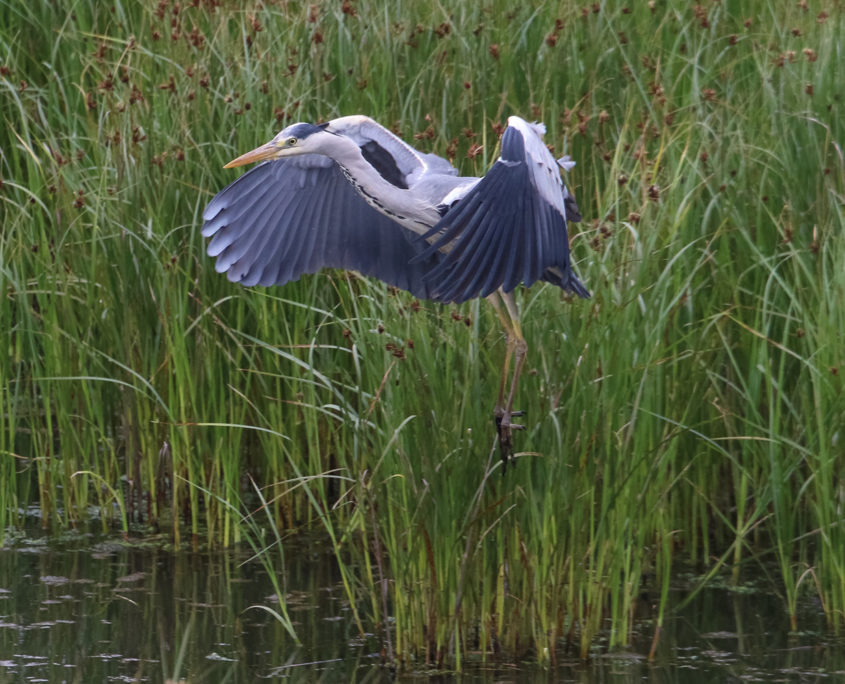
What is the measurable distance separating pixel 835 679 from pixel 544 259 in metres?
1.31

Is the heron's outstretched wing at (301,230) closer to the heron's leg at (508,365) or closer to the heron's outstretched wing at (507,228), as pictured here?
the heron's leg at (508,365)

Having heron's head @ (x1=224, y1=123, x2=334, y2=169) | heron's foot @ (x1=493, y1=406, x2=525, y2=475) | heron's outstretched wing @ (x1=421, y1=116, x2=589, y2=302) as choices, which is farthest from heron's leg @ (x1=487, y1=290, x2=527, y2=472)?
heron's head @ (x1=224, y1=123, x2=334, y2=169)

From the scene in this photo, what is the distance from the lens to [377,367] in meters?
3.54

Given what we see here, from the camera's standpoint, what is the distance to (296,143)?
11.2ft


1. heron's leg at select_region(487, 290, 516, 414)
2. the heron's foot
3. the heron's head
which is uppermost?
the heron's head

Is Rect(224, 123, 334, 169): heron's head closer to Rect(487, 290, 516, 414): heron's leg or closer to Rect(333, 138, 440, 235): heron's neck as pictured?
Rect(333, 138, 440, 235): heron's neck

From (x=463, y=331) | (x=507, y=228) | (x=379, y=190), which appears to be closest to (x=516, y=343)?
(x=463, y=331)

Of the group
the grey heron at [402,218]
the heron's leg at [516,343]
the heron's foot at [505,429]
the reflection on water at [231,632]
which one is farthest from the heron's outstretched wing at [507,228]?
the reflection on water at [231,632]

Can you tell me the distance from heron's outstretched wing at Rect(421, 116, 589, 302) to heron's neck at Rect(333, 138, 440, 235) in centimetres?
22

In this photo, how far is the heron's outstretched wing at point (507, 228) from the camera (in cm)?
306

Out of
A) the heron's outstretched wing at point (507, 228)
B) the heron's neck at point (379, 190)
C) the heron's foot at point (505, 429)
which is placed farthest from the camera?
the heron's neck at point (379, 190)

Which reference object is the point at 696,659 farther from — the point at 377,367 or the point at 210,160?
the point at 210,160

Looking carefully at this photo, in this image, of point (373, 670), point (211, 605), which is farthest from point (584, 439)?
point (211, 605)

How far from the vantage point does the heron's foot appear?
3.29 m
